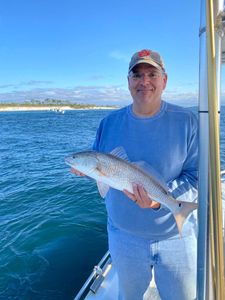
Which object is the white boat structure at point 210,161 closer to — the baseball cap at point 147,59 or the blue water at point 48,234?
the baseball cap at point 147,59

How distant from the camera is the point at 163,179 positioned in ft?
7.48

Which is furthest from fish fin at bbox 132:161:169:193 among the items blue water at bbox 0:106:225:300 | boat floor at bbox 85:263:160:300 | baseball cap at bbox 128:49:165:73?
blue water at bbox 0:106:225:300

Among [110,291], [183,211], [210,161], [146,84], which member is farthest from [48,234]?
[210,161]

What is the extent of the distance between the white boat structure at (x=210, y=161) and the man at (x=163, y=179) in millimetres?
729

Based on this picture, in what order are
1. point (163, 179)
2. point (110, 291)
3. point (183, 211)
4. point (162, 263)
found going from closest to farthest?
1. point (183, 211)
2. point (163, 179)
3. point (162, 263)
4. point (110, 291)

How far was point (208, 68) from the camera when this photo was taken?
133cm

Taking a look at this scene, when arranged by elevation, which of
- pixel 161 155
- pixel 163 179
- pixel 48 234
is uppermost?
pixel 161 155

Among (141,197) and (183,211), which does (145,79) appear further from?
(183,211)

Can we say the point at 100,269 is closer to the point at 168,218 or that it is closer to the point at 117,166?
the point at 168,218

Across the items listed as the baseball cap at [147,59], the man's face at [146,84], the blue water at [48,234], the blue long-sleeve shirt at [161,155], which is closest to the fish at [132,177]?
the blue long-sleeve shirt at [161,155]

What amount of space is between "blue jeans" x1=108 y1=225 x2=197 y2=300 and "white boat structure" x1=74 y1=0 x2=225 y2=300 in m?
0.74

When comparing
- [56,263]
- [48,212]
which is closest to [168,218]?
[56,263]

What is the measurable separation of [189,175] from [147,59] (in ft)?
3.25

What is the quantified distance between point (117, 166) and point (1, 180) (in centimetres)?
1056
